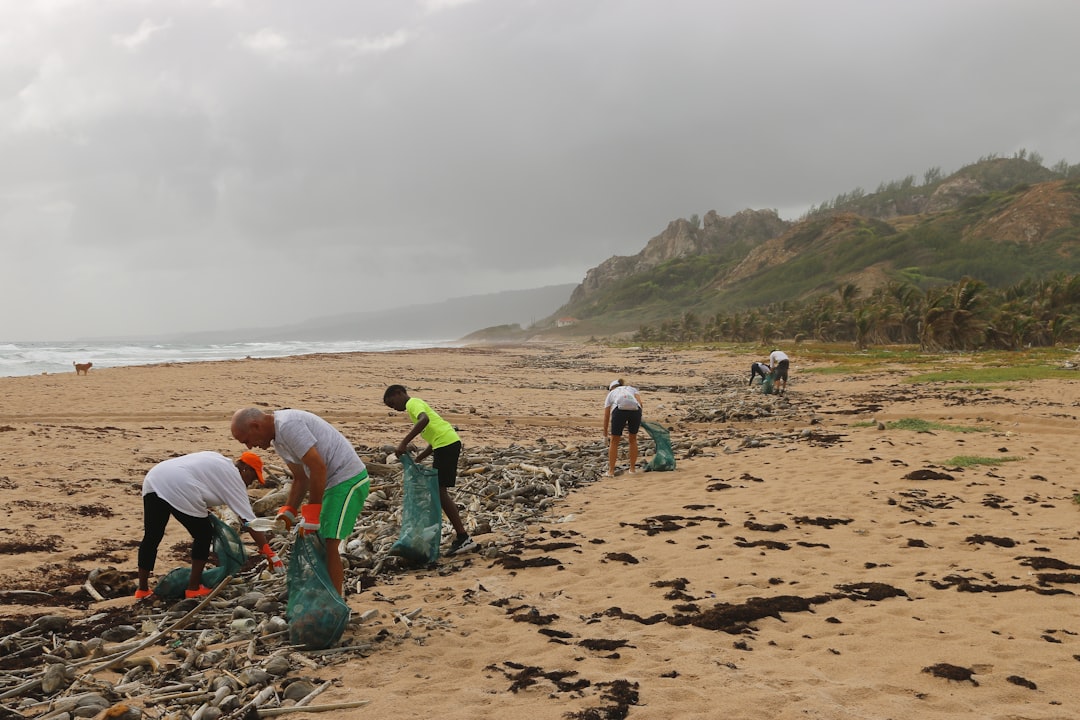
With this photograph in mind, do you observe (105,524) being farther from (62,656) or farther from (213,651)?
(213,651)

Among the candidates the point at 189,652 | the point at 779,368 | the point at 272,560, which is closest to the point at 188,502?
the point at 272,560

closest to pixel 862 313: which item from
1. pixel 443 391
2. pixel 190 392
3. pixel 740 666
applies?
pixel 443 391

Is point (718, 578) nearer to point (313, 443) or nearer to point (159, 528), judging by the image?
point (313, 443)

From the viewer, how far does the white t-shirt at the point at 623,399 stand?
10094mm

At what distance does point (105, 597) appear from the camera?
216 inches

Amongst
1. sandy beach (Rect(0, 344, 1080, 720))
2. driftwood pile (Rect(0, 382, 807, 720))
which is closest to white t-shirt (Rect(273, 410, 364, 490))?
driftwood pile (Rect(0, 382, 807, 720))

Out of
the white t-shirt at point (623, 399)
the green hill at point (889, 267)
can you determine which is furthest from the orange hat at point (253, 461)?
the green hill at point (889, 267)

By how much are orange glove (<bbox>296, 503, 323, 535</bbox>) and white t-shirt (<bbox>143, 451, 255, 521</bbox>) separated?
138 centimetres

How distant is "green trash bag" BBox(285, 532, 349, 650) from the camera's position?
4.27 m

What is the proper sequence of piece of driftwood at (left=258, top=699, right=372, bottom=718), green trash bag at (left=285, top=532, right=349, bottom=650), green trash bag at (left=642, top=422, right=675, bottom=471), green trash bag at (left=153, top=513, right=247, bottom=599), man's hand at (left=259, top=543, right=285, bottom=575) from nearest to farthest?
piece of driftwood at (left=258, top=699, right=372, bottom=718), green trash bag at (left=285, top=532, right=349, bottom=650), green trash bag at (left=153, top=513, right=247, bottom=599), man's hand at (left=259, top=543, right=285, bottom=575), green trash bag at (left=642, top=422, right=675, bottom=471)

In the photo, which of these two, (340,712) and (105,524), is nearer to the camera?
(340,712)

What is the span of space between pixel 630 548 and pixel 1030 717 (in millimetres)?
3769

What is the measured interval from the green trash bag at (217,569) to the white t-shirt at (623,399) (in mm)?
6253

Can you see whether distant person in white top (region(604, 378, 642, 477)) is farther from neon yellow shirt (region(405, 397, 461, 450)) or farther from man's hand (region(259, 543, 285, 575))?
man's hand (region(259, 543, 285, 575))
